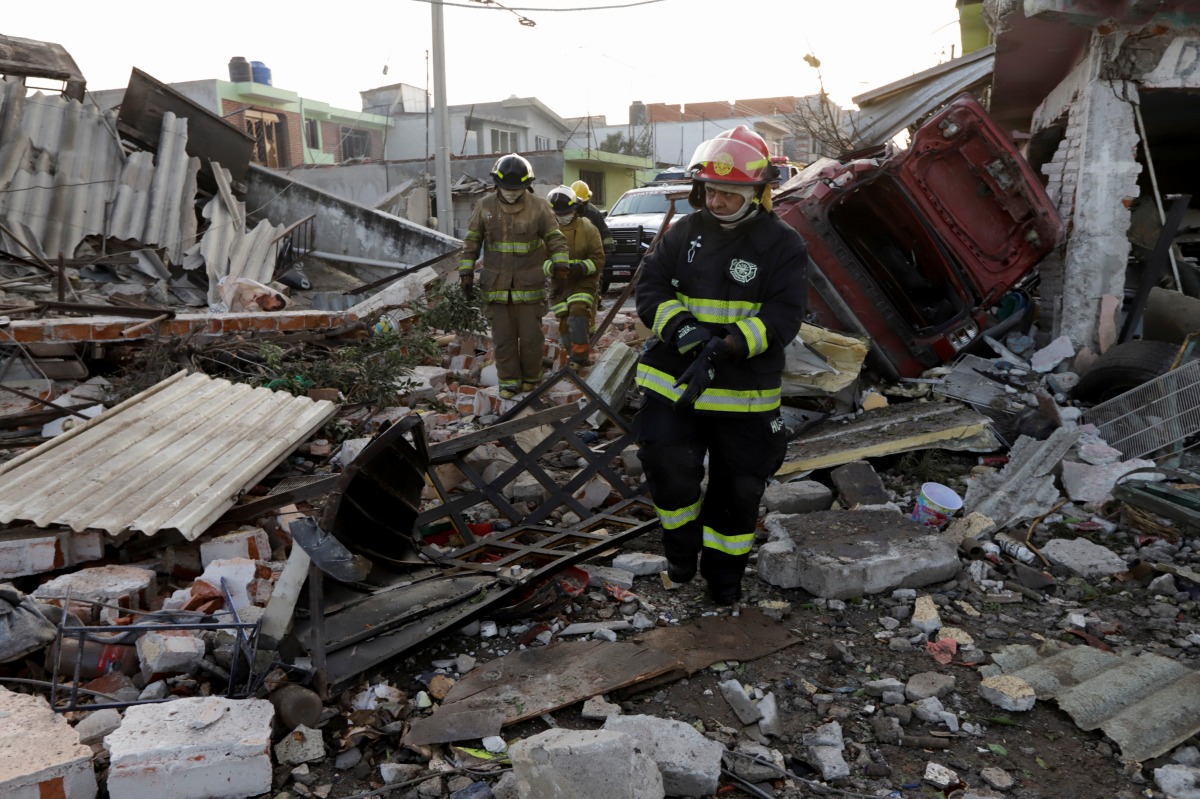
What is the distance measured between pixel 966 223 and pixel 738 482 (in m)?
4.33

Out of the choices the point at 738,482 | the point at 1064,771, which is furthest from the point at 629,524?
the point at 1064,771

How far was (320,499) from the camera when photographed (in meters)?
4.49

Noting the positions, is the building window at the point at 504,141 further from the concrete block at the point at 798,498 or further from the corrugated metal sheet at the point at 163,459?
the concrete block at the point at 798,498

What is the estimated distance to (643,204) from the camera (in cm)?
1398

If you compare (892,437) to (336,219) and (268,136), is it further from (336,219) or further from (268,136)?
(268,136)

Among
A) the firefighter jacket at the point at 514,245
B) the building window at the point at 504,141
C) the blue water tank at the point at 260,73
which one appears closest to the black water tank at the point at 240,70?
the blue water tank at the point at 260,73

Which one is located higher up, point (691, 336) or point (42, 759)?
point (691, 336)

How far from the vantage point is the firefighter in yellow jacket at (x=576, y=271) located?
23.2 ft

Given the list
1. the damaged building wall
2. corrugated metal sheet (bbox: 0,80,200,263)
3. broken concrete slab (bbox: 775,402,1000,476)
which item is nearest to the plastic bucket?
broken concrete slab (bbox: 775,402,1000,476)

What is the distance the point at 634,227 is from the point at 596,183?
18.8 metres

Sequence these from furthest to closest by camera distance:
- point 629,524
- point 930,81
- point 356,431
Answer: point 930,81 → point 356,431 → point 629,524

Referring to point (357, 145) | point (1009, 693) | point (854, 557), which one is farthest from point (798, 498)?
point (357, 145)

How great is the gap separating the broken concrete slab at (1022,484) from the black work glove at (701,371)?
2.17 metres

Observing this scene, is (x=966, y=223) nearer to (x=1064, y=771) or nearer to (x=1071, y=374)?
(x=1071, y=374)
